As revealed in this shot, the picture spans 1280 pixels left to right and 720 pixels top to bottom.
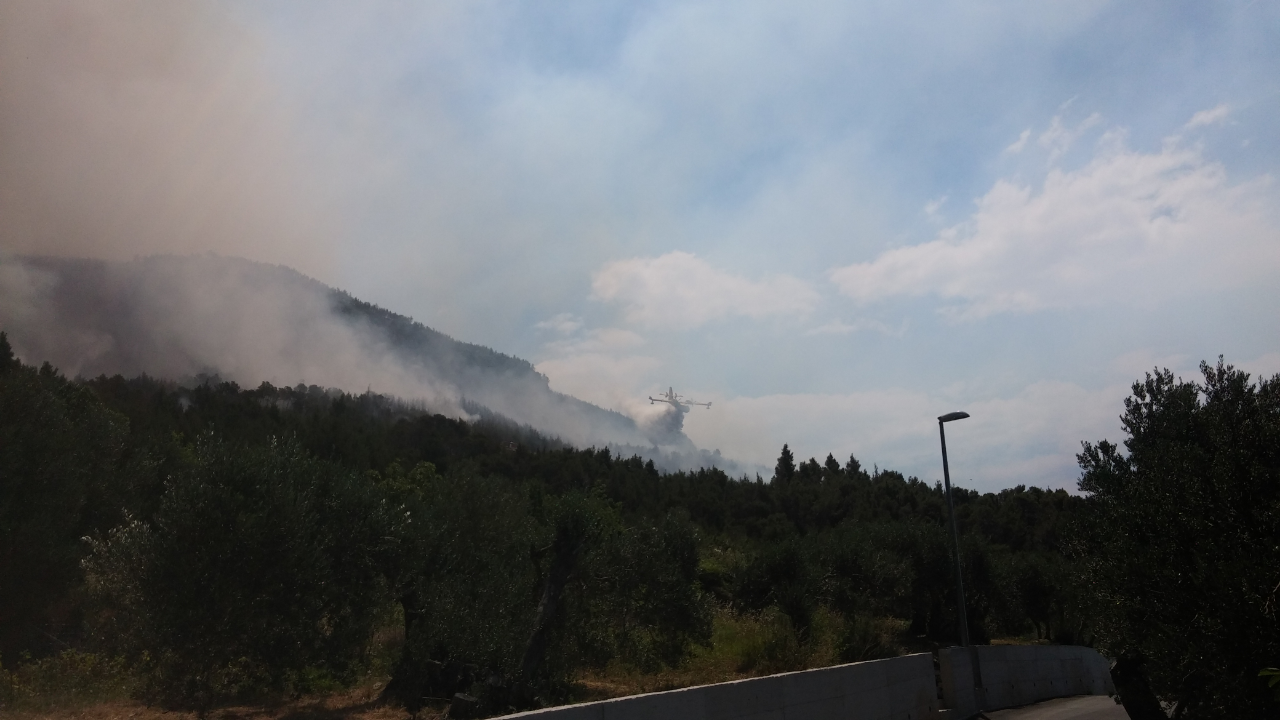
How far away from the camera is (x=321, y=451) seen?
208 feet

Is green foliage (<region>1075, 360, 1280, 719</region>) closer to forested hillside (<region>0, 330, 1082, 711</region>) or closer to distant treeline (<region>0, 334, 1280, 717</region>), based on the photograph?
distant treeline (<region>0, 334, 1280, 717</region>)

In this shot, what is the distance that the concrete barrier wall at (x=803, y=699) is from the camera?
9.62 metres

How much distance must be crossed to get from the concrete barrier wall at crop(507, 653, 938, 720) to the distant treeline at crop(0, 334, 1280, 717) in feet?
13.0

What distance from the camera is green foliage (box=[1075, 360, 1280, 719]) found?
29.2 feet

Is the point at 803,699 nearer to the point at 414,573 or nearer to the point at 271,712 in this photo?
the point at 414,573

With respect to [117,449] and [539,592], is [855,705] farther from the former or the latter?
[117,449]

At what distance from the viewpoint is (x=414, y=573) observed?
20656 mm

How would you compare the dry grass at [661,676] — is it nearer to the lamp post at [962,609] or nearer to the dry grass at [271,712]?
the dry grass at [271,712]

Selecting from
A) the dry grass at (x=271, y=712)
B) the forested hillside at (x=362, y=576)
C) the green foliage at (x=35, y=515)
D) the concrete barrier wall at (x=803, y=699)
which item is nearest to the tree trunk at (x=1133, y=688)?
the concrete barrier wall at (x=803, y=699)

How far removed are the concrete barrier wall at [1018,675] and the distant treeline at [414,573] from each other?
7.88ft

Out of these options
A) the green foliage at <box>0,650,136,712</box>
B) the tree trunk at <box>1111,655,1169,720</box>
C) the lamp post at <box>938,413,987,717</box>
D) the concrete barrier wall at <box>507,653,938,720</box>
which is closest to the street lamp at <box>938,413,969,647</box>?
the lamp post at <box>938,413,987,717</box>

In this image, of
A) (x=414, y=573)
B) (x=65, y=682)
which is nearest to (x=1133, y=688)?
(x=414, y=573)

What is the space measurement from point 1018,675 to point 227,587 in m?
22.1

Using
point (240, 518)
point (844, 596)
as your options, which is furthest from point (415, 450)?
point (240, 518)
